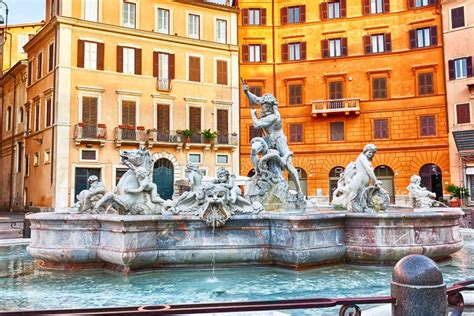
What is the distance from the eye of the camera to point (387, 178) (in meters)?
32.8

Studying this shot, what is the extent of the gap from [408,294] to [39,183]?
2970cm

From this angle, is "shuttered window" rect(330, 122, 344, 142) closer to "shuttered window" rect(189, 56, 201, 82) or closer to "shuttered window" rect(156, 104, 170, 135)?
"shuttered window" rect(189, 56, 201, 82)

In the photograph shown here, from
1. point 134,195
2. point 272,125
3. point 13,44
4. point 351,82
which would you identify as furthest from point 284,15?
point 134,195

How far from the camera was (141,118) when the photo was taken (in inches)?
1203

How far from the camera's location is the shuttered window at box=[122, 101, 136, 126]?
3003 centimetres

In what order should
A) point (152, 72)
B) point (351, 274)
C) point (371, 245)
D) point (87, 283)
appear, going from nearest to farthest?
point (87, 283) → point (351, 274) → point (371, 245) → point (152, 72)

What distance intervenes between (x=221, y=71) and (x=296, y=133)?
679 centimetres

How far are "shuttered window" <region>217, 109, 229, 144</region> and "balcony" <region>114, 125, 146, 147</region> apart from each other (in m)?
5.40

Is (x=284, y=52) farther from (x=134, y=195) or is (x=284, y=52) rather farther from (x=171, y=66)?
(x=134, y=195)

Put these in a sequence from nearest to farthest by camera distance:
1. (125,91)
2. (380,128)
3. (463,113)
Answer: (125,91)
(463,113)
(380,128)

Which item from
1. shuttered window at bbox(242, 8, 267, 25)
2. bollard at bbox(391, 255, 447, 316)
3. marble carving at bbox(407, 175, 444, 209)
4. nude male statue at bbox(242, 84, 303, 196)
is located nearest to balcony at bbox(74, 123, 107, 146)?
shuttered window at bbox(242, 8, 267, 25)

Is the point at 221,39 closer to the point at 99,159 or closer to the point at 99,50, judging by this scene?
the point at 99,50

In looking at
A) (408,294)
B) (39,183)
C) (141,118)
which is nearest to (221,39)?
(141,118)

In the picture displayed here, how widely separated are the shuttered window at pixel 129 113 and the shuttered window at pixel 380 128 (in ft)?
52.4
